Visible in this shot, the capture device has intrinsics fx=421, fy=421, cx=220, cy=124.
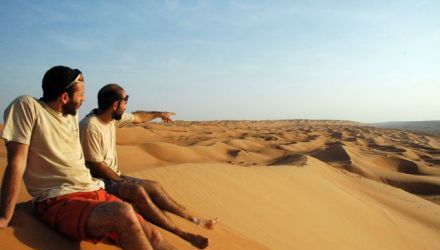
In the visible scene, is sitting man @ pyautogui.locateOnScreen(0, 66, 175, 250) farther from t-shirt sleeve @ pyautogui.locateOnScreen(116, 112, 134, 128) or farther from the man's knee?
t-shirt sleeve @ pyautogui.locateOnScreen(116, 112, 134, 128)

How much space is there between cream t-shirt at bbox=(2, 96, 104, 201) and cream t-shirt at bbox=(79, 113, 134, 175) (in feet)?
2.15

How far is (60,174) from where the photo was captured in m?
3.28

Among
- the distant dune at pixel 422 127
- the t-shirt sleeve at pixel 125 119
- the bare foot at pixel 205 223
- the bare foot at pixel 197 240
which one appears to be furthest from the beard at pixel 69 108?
the distant dune at pixel 422 127

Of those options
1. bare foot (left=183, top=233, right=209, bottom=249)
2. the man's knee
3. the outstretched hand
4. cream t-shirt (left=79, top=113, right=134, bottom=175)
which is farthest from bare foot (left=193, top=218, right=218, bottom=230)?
the man's knee

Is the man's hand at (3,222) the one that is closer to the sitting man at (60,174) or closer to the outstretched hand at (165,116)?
the sitting man at (60,174)

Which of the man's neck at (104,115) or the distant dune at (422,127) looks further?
Result: the distant dune at (422,127)

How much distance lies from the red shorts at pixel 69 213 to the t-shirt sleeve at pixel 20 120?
0.51 m

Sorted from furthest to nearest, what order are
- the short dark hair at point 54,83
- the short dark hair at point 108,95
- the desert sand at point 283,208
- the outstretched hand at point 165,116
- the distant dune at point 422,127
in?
the distant dune at point 422,127
the outstretched hand at point 165,116
the desert sand at point 283,208
the short dark hair at point 108,95
the short dark hair at point 54,83

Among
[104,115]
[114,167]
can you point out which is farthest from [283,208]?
[104,115]

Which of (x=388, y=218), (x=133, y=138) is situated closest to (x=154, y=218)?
(x=388, y=218)

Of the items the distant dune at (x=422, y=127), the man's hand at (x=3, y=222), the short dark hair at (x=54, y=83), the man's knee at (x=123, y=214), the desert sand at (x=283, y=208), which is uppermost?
the short dark hair at (x=54, y=83)

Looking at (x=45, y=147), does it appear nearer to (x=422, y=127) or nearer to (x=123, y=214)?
(x=123, y=214)

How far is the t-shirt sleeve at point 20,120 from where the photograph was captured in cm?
297

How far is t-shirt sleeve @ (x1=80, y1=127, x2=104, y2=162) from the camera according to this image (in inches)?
162
